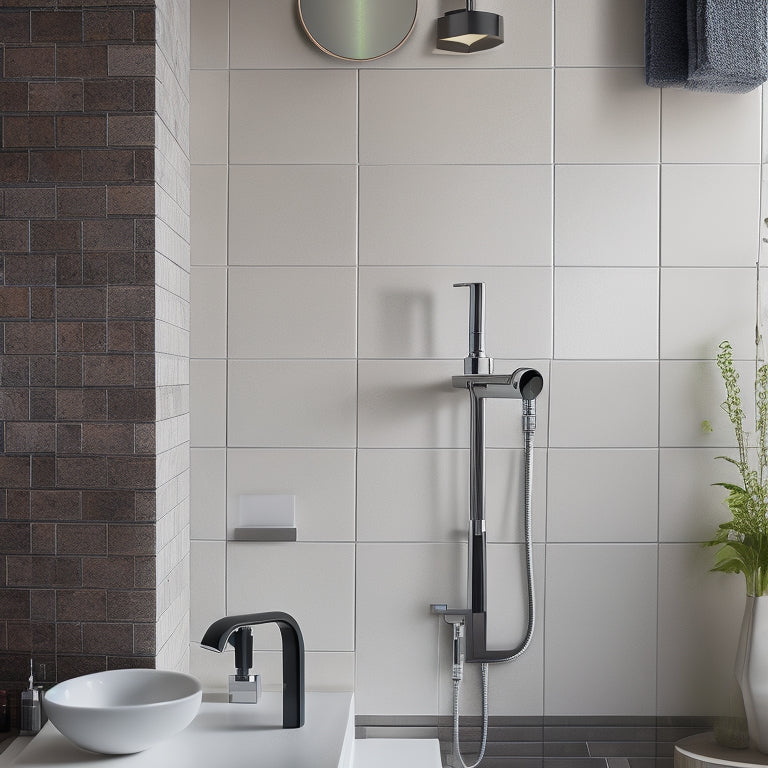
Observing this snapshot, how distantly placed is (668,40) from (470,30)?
15.3 inches

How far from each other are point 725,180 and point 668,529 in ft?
2.31

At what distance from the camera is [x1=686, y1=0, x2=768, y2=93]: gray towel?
152 cm

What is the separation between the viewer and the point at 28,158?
140 cm

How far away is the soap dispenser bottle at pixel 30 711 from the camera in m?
1.37

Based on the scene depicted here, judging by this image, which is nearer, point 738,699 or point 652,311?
point 738,699

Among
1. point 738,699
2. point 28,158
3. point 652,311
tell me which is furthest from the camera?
point 652,311

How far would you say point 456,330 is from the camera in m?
1.65

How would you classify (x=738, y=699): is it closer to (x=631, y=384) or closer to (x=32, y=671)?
(x=631, y=384)

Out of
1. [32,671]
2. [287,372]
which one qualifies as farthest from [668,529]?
[32,671]

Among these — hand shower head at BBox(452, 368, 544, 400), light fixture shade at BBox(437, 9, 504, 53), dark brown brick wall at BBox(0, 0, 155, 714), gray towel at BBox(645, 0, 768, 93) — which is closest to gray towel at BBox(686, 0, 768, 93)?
gray towel at BBox(645, 0, 768, 93)

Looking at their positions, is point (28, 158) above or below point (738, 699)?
above

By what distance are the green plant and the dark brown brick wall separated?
3.50 feet

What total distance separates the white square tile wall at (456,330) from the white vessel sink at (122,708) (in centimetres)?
31

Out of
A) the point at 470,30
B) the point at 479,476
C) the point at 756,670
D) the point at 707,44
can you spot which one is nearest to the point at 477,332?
the point at 479,476
